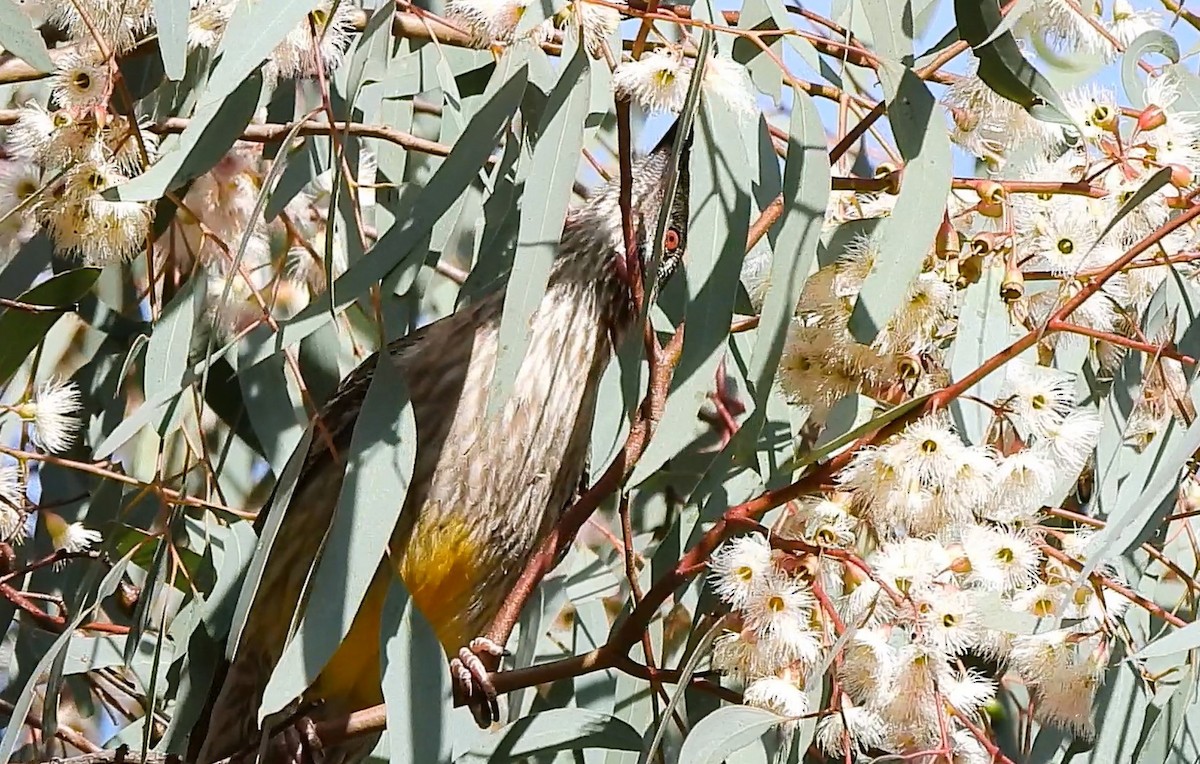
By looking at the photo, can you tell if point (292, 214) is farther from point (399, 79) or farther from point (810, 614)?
point (810, 614)

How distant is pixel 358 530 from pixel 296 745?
2.26ft

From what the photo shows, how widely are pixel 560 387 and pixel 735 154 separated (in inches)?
25.6

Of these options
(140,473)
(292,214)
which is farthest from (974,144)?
(140,473)

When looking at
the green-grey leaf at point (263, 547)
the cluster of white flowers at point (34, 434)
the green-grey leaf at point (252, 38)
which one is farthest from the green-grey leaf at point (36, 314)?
the green-grey leaf at point (252, 38)

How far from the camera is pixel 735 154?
165 cm

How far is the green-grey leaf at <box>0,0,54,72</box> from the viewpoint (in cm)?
154

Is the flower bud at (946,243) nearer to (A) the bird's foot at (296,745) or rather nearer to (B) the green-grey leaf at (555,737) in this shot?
(B) the green-grey leaf at (555,737)

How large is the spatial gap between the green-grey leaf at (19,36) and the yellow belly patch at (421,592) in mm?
783

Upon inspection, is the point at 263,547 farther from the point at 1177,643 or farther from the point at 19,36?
the point at 1177,643

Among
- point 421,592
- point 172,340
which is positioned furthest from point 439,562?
point 172,340

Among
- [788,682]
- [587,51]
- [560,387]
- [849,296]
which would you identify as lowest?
[788,682]

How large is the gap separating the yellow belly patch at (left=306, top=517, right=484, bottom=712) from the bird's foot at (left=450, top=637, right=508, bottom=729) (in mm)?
68

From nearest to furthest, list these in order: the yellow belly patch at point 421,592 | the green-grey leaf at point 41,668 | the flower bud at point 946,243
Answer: the flower bud at point 946,243 → the green-grey leaf at point 41,668 → the yellow belly patch at point 421,592

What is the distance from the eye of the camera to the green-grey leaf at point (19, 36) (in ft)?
5.04
